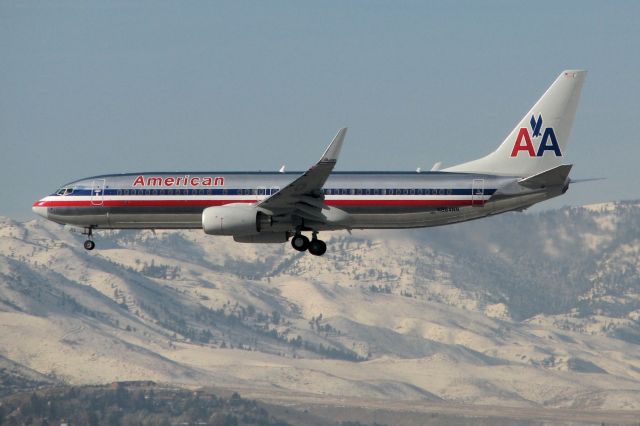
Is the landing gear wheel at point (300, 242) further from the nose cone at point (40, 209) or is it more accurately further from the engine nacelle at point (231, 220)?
the nose cone at point (40, 209)

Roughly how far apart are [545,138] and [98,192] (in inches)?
1283

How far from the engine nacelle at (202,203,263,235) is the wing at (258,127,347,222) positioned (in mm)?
1011

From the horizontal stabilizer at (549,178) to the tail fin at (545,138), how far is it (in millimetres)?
6411

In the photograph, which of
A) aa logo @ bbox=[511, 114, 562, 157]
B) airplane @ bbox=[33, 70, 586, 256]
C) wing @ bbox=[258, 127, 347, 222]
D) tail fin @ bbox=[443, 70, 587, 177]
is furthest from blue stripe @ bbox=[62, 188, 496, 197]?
aa logo @ bbox=[511, 114, 562, 157]

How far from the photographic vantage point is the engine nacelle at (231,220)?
87.5 m

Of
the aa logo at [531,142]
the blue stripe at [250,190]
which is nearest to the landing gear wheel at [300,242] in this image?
the blue stripe at [250,190]

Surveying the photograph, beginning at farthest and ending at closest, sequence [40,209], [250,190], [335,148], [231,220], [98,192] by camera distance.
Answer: [40,209], [98,192], [250,190], [231,220], [335,148]

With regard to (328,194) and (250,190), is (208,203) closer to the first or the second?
(250,190)

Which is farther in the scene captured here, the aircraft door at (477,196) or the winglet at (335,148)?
the aircraft door at (477,196)

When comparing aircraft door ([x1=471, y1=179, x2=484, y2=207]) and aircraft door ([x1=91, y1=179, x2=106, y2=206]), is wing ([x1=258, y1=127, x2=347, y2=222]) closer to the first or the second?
aircraft door ([x1=471, y1=179, x2=484, y2=207])

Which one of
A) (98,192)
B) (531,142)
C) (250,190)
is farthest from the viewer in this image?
(531,142)

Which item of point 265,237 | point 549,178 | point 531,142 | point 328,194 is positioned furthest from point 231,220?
point 531,142

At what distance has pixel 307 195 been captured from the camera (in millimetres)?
87750

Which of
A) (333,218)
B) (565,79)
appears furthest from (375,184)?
(565,79)
